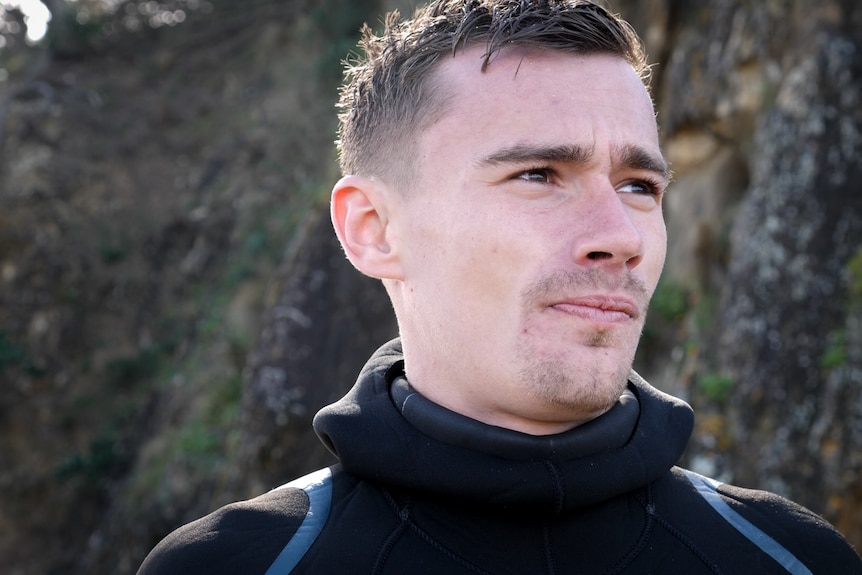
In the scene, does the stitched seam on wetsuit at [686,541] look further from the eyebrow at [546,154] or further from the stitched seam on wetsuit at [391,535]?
the eyebrow at [546,154]

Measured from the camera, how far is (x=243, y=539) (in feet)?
5.12

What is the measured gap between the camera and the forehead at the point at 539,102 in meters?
1.65

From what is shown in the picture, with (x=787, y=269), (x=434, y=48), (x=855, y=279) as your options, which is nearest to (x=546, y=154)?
(x=434, y=48)

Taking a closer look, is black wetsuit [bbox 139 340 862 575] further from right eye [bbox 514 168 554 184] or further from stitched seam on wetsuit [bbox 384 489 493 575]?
right eye [bbox 514 168 554 184]

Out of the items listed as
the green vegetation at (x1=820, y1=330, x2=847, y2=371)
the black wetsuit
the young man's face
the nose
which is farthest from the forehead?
the green vegetation at (x1=820, y1=330, x2=847, y2=371)

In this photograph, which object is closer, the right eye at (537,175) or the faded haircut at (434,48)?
the right eye at (537,175)

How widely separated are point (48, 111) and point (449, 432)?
660 inches

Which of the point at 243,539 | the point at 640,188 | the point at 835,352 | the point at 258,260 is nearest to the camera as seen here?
the point at 243,539

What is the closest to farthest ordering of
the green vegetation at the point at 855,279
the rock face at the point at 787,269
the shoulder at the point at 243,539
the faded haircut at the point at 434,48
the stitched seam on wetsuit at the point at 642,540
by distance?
the shoulder at the point at 243,539
the stitched seam on wetsuit at the point at 642,540
the faded haircut at the point at 434,48
the rock face at the point at 787,269
the green vegetation at the point at 855,279

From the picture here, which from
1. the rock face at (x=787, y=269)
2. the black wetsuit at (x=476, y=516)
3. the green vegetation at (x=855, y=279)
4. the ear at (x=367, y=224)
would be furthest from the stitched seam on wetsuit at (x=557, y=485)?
the green vegetation at (x=855, y=279)

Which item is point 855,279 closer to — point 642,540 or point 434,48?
point 642,540

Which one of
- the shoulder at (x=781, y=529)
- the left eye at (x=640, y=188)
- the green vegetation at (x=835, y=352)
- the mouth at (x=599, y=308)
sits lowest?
the green vegetation at (x=835, y=352)

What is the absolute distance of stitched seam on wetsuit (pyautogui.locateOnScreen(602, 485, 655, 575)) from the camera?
5.32 ft

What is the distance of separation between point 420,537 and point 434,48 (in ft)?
3.53
